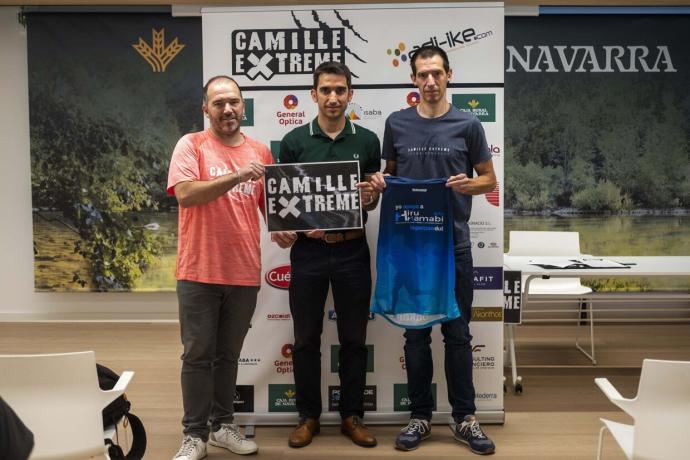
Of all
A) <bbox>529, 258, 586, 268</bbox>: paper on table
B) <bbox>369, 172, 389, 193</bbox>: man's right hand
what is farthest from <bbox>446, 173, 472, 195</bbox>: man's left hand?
<bbox>529, 258, 586, 268</bbox>: paper on table

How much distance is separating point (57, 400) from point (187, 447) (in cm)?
115

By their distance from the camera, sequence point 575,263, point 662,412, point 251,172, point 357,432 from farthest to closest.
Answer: point 575,263 < point 357,432 < point 251,172 < point 662,412

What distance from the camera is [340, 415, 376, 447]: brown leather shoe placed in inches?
136

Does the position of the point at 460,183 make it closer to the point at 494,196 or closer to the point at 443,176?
the point at 443,176

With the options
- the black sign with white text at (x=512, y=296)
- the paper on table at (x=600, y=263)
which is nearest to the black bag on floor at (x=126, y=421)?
the black sign with white text at (x=512, y=296)

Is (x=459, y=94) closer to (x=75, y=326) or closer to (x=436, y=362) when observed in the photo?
(x=436, y=362)

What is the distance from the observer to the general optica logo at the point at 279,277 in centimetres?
374

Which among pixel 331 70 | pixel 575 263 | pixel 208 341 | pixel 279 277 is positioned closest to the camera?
pixel 208 341

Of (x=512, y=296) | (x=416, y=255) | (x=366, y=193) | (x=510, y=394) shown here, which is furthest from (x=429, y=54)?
(x=510, y=394)

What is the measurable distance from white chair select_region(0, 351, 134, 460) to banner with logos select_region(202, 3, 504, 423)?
1.59 meters

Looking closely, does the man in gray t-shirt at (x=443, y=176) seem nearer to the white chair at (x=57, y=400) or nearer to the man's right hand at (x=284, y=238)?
the man's right hand at (x=284, y=238)

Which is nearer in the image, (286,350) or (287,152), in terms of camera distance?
(287,152)

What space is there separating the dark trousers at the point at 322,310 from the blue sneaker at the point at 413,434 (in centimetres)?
26

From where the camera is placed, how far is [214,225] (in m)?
3.11
